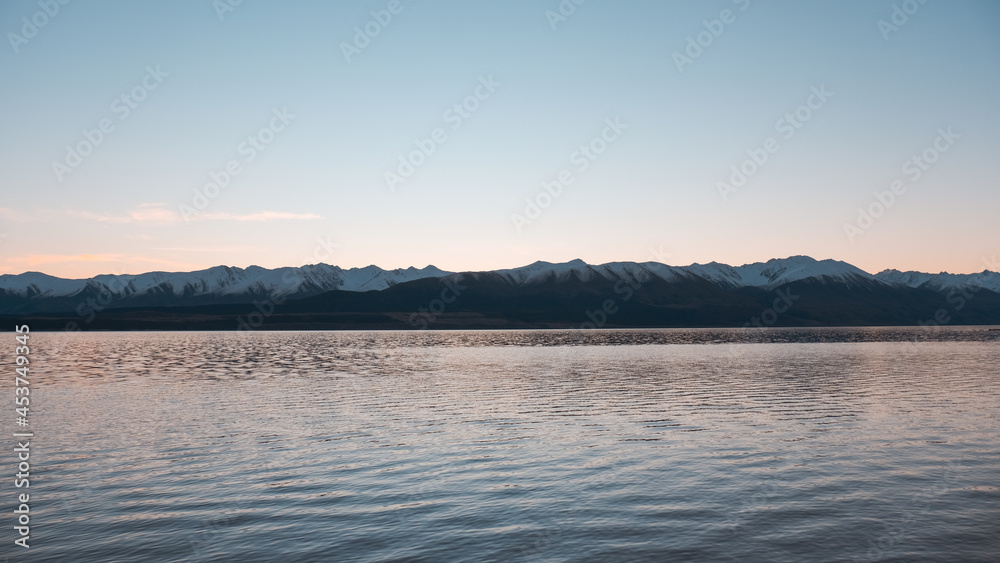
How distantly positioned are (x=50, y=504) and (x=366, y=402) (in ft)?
85.5

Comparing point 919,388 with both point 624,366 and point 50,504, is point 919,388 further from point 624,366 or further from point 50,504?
point 50,504

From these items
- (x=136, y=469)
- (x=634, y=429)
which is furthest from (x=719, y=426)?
(x=136, y=469)

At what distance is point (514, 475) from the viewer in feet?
82.1

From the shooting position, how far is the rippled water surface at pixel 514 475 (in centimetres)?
1747

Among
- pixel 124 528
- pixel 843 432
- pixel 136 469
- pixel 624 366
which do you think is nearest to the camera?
pixel 124 528

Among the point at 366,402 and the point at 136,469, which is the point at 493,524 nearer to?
the point at 136,469

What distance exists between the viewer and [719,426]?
36.0 metres

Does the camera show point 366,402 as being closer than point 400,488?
No

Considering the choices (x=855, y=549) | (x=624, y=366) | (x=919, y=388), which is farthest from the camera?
(x=624, y=366)

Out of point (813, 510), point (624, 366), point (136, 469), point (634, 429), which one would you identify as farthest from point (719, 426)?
point (624, 366)

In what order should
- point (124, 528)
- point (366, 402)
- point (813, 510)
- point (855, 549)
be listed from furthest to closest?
point (366, 402), point (813, 510), point (124, 528), point (855, 549)

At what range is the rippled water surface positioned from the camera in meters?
17.5

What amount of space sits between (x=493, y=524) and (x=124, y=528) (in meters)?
10.4

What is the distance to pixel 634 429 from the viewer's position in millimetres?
35188
